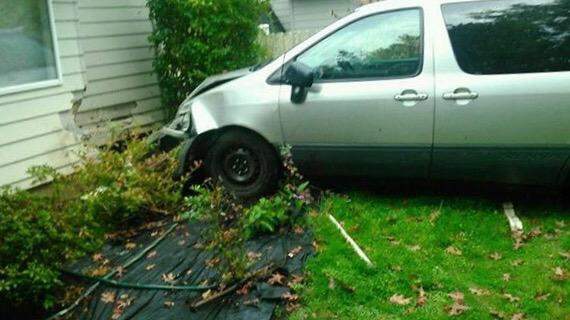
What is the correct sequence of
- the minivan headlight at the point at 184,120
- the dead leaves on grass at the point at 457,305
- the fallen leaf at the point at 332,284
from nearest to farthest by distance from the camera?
the dead leaves on grass at the point at 457,305 → the fallen leaf at the point at 332,284 → the minivan headlight at the point at 184,120

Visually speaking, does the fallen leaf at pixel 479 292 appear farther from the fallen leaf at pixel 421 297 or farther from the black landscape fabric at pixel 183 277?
the black landscape fabric at pixel 183 277

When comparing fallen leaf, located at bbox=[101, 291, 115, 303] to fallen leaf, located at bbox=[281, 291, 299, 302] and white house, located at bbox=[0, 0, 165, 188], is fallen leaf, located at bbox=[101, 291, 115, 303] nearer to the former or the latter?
fallen leaf, located at bbox=[281, 291, 299, 302]

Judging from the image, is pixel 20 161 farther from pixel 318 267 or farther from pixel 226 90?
pixel 318 267

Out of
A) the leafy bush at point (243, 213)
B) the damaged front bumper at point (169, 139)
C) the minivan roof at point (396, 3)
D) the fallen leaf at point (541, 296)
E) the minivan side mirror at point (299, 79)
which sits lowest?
the fallen leaf at point (541, 296)

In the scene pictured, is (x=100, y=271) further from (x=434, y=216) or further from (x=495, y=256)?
(x=495, y=256)

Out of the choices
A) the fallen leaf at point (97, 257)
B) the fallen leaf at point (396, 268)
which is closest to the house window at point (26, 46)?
the fallen leaf at point (97, 257)

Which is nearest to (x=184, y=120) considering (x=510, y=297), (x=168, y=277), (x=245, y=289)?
(x=168, y=277)

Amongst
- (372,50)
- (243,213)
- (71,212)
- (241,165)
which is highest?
(372,50)

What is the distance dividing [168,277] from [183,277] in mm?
120

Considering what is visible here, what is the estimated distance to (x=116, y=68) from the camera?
835cm

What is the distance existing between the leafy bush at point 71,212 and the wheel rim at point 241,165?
20.8 inches

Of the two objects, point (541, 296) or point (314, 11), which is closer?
point (541, 296)

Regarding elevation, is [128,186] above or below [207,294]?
above

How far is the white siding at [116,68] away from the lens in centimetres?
782
